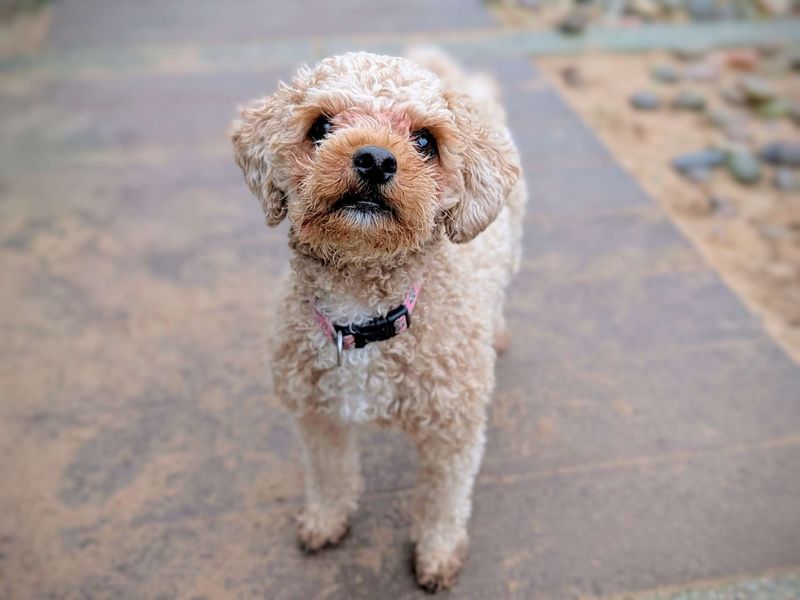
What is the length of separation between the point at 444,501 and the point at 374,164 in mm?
1206

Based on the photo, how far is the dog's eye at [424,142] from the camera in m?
Result: 1.94

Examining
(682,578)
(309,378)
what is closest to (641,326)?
(682,578)

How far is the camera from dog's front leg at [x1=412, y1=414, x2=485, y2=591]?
2.29m

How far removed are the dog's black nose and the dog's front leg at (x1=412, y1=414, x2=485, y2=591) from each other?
863 mm

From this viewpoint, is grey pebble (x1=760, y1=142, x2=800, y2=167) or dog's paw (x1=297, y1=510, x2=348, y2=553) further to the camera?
grey pebble (x1=760, y1=142, x2=800, y2=167)

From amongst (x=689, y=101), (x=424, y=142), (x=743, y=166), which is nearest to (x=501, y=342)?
(x=424, y=142)

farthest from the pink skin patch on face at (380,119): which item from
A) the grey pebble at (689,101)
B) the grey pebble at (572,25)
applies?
the grey pebble at (572,25)

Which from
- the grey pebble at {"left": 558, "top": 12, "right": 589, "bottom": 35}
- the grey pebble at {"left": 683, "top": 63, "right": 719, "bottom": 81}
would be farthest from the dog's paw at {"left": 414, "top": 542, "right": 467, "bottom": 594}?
the grey pebble at {"left": 558, "top": 12, "right": 589, "bottom": 35}

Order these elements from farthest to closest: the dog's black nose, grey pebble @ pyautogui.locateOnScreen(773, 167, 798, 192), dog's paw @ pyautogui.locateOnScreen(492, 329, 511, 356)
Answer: grey pebble @ pyautogui.locateOnScreen(773, 167, 798, 192), dog's paw @ pyautogui.locateOnScreen(492, 329, 511, 356), the dog's black nose

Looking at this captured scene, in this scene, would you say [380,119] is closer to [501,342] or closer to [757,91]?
[501,342]

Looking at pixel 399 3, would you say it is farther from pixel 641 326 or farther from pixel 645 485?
pixel 645 485

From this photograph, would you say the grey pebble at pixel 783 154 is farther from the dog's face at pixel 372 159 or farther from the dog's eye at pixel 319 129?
the dog's eye at pixel 319 129

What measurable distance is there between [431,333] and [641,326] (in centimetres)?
160

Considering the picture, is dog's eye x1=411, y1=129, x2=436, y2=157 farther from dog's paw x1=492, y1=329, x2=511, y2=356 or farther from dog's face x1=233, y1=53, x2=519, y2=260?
dog's paw x1=492, y1=329, x2=511, y2=356
